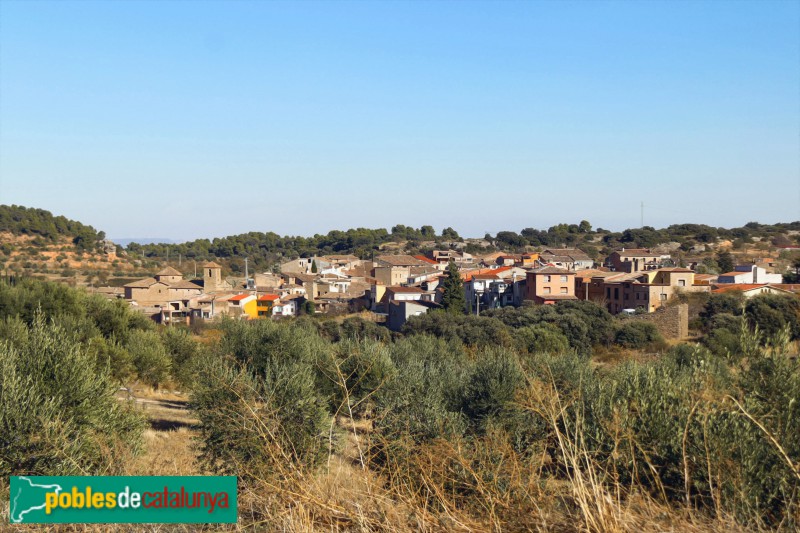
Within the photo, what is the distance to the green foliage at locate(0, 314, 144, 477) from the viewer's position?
25.3 ft

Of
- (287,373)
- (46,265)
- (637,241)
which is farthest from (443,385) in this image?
(637,241)

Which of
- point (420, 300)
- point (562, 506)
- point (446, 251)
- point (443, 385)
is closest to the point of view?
point (562, 506)

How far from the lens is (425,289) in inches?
Answer: 2063

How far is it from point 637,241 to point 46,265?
2507 inches

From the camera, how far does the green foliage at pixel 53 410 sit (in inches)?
303

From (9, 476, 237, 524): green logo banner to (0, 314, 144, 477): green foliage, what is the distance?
3.96 metres

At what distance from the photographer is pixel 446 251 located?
80625 millimetres

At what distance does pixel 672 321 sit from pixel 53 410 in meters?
34.6

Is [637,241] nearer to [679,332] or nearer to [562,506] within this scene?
[679,332]

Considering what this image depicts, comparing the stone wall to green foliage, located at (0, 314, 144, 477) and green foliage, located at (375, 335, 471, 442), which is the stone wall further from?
green foliage, located at (0, 314, 144, 477)

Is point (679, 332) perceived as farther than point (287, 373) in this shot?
Yes

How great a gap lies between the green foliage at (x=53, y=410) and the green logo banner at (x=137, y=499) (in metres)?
3.96

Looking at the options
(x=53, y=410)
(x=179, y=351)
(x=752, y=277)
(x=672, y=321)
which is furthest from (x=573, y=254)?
(x=53, y=410)

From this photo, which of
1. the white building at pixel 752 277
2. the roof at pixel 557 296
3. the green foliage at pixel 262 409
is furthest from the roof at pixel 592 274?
the green foliage at pixel 262 409
